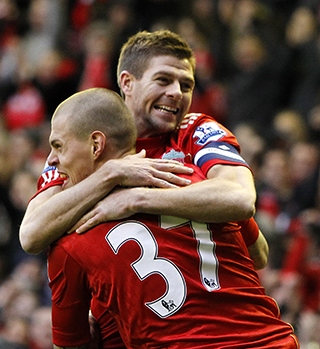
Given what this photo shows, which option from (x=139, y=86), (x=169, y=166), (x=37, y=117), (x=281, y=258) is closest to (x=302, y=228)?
(x=281, y=258)

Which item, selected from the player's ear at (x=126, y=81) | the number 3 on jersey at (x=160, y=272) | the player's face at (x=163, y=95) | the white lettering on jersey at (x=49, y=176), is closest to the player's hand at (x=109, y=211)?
the number 3 on jersey at (x=160, y=272)

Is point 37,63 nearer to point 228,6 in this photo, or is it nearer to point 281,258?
point 228,6

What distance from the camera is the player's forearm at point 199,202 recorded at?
235 cm

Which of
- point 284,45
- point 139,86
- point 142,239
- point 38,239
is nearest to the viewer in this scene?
point 142,239

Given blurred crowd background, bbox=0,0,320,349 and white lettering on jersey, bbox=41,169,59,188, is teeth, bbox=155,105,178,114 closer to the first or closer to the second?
white lettering on jersey, bbox=41,169,59,188

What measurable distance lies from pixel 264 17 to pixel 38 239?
5.91 meters

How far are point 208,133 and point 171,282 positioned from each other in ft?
3.03

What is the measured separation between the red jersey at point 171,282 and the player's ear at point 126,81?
3.63 feet

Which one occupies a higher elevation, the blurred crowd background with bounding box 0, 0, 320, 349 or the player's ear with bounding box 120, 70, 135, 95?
the player's ear with bounding box 120, 70, 135, 95

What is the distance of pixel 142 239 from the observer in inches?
90.9

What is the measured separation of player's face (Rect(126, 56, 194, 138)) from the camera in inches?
121

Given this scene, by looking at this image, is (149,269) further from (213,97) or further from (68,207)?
(213,97)

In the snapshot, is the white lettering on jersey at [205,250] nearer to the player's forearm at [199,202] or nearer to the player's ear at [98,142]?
the player's forearm at [199,202]

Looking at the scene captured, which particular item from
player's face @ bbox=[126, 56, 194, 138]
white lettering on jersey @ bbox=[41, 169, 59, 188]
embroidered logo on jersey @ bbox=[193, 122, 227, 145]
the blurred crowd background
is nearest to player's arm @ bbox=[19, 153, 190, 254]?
white lettering on jersey @ bbox=[41, 169, 59, 188]
